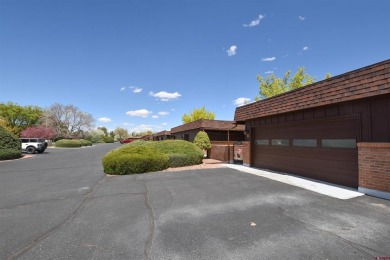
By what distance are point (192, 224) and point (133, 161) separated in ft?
24.2

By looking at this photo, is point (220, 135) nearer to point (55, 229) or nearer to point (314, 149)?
point (314, 149)

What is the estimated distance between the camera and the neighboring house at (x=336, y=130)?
645cm

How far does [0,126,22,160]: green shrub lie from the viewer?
1942 cm

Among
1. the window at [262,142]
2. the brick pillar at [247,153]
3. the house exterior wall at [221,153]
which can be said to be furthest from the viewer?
the house exterior wall at [221,153]

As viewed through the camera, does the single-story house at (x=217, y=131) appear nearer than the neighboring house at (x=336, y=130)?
No

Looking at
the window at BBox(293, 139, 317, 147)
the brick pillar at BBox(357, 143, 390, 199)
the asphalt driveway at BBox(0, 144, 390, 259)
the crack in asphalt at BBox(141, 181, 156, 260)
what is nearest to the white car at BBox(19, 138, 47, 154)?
the asphalt driveway at BBox(0, 144, 390, 259)

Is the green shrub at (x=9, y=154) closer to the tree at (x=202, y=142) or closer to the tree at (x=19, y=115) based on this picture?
the tree at (x=202, y=142)

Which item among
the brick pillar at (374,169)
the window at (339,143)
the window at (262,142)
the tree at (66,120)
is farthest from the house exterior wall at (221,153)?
the tree at (66,120)

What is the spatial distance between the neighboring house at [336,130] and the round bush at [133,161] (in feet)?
19.8

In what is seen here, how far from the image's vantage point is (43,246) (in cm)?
379

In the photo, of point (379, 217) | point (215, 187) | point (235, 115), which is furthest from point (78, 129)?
point (379, 217)

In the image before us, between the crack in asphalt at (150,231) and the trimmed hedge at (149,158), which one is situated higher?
the trimmed hedge at (149,158)

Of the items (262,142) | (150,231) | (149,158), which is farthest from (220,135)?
(150,231)

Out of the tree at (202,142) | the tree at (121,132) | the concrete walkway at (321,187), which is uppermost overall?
the tree at (121,132)
